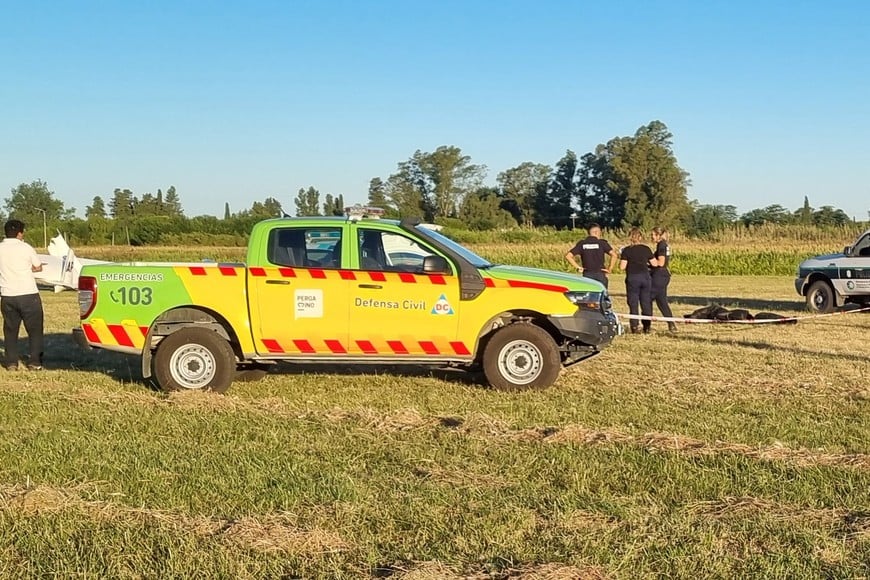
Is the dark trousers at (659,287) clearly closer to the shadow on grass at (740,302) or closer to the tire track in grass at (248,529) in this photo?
the shadow on grass at (740,302)

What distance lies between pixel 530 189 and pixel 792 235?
188ft

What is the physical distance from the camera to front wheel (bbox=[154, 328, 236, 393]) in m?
8.70

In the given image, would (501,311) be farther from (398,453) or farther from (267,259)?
(398,453)

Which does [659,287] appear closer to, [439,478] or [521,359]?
[521,359]

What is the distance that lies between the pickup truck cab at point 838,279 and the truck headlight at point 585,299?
33.6 feet

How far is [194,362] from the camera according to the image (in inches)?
345

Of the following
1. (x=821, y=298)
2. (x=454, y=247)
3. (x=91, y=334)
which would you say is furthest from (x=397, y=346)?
(x=821, y=298)

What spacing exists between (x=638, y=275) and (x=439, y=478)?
9.13 meters

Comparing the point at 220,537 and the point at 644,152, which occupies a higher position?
the point at 644,152

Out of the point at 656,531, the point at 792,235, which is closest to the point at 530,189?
the point at 792,235

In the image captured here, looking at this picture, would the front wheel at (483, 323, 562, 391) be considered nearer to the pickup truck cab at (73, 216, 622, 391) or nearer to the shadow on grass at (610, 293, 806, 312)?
the pickup truck cab at (73, 216, 622, 391)

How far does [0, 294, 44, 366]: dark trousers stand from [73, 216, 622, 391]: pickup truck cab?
5.84ft

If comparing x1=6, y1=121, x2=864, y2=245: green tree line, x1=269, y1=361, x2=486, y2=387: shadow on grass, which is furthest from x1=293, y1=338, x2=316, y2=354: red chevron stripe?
x1=6, y1=121, x2=864, y2=245: green tree line

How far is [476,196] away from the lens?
3713 inches
